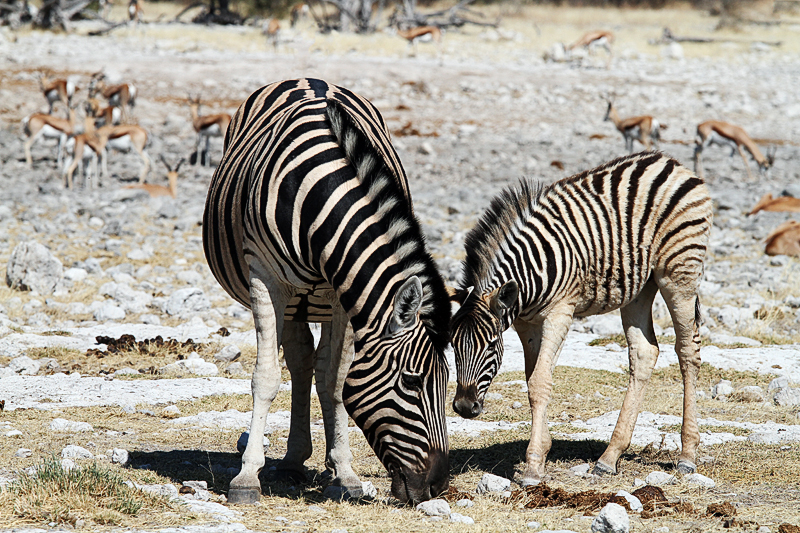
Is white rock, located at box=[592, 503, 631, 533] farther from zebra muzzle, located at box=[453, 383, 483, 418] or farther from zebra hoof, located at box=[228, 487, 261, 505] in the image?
zebra hoof, located at box=[228, 487, 261, 505]

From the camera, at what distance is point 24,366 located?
729 centimetres

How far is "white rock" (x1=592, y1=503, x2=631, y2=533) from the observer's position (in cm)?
386

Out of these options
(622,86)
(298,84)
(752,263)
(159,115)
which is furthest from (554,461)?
(622,86)

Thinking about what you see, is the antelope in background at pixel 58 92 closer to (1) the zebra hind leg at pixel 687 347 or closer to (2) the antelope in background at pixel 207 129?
(2) the antelope in background at pixel 207 129

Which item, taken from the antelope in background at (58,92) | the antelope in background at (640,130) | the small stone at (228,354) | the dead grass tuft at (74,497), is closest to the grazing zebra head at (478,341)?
the dead grass tuft at (74,497)

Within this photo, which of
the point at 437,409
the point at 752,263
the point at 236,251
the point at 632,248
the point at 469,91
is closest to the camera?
the point at 437,409

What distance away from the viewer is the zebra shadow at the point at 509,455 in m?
5.33

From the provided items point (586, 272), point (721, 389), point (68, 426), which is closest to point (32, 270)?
Result: point (68, 426)

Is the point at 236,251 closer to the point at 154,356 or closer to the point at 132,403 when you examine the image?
the point at 132,403

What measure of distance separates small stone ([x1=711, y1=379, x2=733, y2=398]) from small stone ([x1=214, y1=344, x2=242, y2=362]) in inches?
170

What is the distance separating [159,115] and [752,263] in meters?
17.9

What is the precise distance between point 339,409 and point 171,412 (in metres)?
2.21

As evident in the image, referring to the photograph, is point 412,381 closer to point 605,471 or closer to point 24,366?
point 605,471

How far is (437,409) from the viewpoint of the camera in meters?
4.00
